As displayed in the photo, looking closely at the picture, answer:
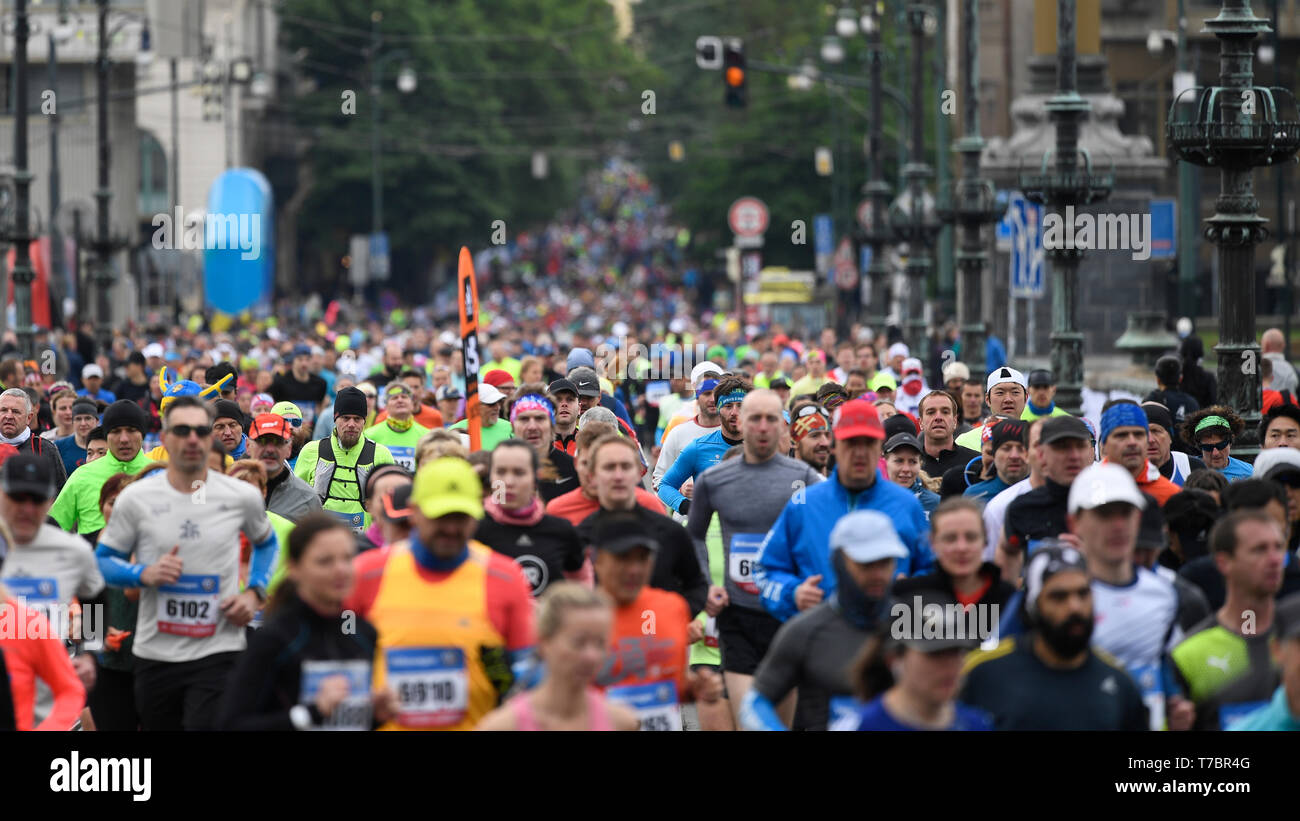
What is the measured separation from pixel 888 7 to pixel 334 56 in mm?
20235

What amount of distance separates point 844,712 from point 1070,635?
95 centimetres

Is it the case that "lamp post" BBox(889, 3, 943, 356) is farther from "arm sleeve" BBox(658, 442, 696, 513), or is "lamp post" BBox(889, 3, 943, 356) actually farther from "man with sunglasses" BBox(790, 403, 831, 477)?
"man with sunglasses" BBox(790, 403, 831, 477)

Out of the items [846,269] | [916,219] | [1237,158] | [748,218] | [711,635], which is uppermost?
[748,218]

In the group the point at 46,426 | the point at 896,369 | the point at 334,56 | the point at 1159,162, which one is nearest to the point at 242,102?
the point at 334,56

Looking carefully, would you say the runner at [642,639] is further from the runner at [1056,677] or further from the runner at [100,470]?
the runner at [100,470]

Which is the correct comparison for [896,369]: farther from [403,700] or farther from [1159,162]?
[403,700]

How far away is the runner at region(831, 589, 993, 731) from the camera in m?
6.27

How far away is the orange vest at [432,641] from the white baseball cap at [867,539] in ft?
3.68

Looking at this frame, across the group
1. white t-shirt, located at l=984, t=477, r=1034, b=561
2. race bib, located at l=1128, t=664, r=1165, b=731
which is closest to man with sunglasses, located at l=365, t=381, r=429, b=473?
white t-shirt, located at l=984, t=477, r=1034, b=561

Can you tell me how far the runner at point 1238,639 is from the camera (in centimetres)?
733

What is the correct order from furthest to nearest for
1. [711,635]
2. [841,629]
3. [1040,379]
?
1. [1040,379]
2. [711,635]
3. [841,629]

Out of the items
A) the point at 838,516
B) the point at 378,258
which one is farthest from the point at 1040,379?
the point at 378,258

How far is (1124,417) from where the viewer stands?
986cm

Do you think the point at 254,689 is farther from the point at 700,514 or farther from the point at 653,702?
the point at 700,514
